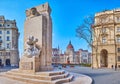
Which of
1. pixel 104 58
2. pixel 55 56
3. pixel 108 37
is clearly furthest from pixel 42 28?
pixel 55 56

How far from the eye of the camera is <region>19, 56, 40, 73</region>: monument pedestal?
43.0 ft

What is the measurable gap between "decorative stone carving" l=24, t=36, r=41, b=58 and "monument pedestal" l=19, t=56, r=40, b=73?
357 millimetres

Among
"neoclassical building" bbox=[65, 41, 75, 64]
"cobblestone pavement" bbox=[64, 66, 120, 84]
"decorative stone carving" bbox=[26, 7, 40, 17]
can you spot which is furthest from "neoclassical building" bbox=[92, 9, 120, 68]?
"neoclassical building" bbox=[65, 41, 75, 64]

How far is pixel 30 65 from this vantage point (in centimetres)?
1320

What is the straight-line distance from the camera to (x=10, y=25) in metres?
64.6

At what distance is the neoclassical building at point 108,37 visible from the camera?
48969 mm

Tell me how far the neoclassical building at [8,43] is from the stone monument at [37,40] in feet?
162

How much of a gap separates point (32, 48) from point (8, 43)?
52.1 meters

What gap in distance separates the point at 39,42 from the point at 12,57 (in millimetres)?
50472

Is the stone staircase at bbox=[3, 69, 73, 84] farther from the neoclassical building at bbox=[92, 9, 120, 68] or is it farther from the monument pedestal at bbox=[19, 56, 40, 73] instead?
the neoclassical building at bbox=[92, 9, 120, 68]

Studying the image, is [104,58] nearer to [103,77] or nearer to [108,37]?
[108,37]

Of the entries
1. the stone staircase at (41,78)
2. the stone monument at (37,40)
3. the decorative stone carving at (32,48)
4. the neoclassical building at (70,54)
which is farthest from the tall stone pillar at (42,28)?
the neoclassical building at (70,54)

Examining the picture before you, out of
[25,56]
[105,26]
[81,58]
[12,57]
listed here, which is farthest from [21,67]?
[81,58]

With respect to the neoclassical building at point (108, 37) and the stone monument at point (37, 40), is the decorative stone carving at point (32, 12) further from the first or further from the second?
the neoclassical building at point (108, 37)
